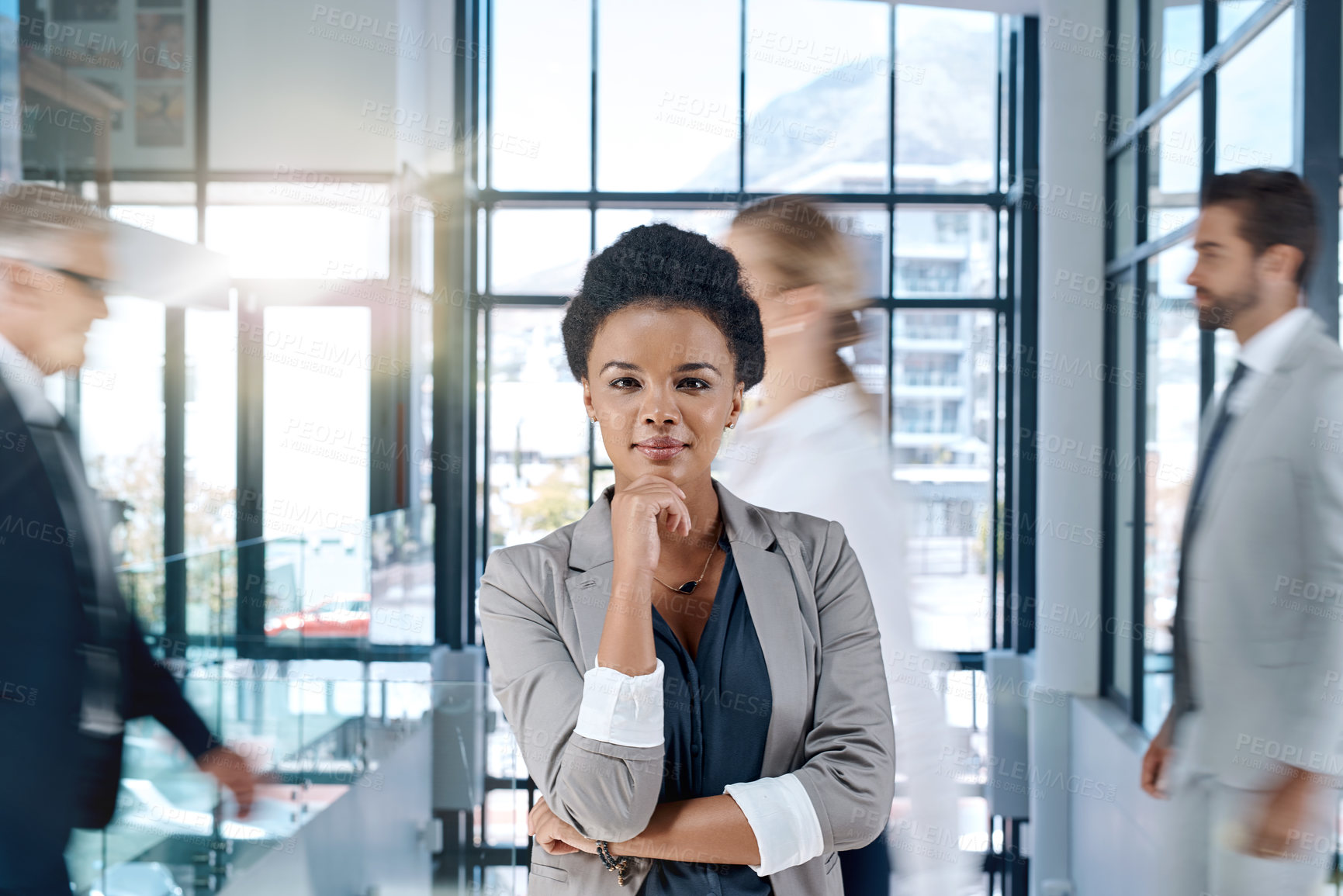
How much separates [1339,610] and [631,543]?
5.24 ft

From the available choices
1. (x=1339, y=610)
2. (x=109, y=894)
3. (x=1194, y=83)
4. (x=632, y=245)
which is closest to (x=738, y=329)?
(x=632, y=245)

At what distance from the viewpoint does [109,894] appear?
3.06 meters

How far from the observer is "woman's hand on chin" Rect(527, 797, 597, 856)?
3.81 feet

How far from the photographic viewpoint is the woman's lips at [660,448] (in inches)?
48.5

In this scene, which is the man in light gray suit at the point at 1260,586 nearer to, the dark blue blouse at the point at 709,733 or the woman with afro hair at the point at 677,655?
the woman with afro hair at the point at 677,655

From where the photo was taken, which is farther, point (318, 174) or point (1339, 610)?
point (318, 174)

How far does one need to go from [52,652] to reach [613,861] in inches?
78.5

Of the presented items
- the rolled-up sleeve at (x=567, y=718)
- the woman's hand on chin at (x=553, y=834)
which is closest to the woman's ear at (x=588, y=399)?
the rolled-up sleeve at (x=567, y=718)

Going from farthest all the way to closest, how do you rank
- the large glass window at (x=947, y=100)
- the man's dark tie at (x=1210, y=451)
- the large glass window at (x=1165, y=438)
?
the large glass window at (x=947, y=100)
the large glass window at (x=1165, y=438)
the man's dark tie at (x=1210, y=451)

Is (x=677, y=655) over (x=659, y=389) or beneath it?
beneath

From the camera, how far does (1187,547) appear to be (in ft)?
7.89

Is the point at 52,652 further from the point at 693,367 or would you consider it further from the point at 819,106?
the point at 819,106

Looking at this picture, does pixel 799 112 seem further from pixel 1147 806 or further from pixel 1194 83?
pixel 1147 806

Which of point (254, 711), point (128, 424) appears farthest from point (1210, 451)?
point (128, 424)
